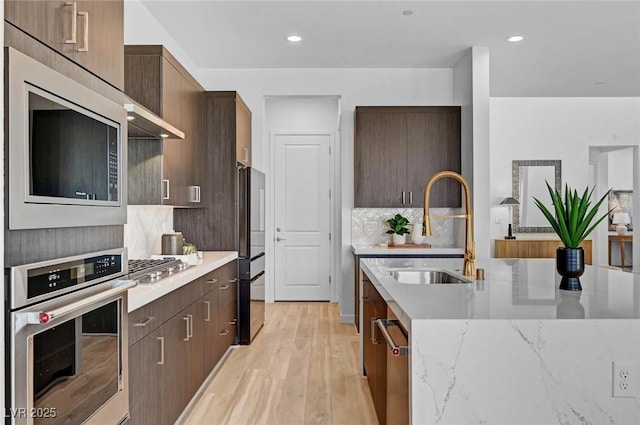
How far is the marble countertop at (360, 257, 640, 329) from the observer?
149 cm

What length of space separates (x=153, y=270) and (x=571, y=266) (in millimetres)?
2046

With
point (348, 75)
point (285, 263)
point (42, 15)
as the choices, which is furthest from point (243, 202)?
point (42, 15)

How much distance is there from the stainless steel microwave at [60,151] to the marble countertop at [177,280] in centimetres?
53

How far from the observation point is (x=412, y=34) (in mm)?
4449

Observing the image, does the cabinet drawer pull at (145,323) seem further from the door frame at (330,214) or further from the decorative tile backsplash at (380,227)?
the door frame at (330,214)

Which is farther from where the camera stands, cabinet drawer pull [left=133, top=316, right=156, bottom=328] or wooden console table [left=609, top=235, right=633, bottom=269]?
wooden console table [left=609, top=235, right=633, bottom=269]

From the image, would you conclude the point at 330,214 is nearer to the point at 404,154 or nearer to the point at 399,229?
the point at 399,229

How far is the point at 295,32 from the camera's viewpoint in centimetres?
440

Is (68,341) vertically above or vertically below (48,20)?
below

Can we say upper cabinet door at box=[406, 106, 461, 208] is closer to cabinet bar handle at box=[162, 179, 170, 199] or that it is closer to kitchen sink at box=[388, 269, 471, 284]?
kitchen sink at box=[388, 269, 471, 284]

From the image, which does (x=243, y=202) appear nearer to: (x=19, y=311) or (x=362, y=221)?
(x=362, y=221)

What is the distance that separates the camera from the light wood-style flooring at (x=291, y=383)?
115 inches

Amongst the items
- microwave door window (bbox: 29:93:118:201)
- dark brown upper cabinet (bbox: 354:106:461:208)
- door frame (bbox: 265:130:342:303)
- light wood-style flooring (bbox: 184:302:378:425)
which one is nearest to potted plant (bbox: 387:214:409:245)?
dark brown upper cabinet (bbox: 354:106:461:208)

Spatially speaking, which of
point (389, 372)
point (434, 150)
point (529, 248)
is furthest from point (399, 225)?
point (389, 372)
